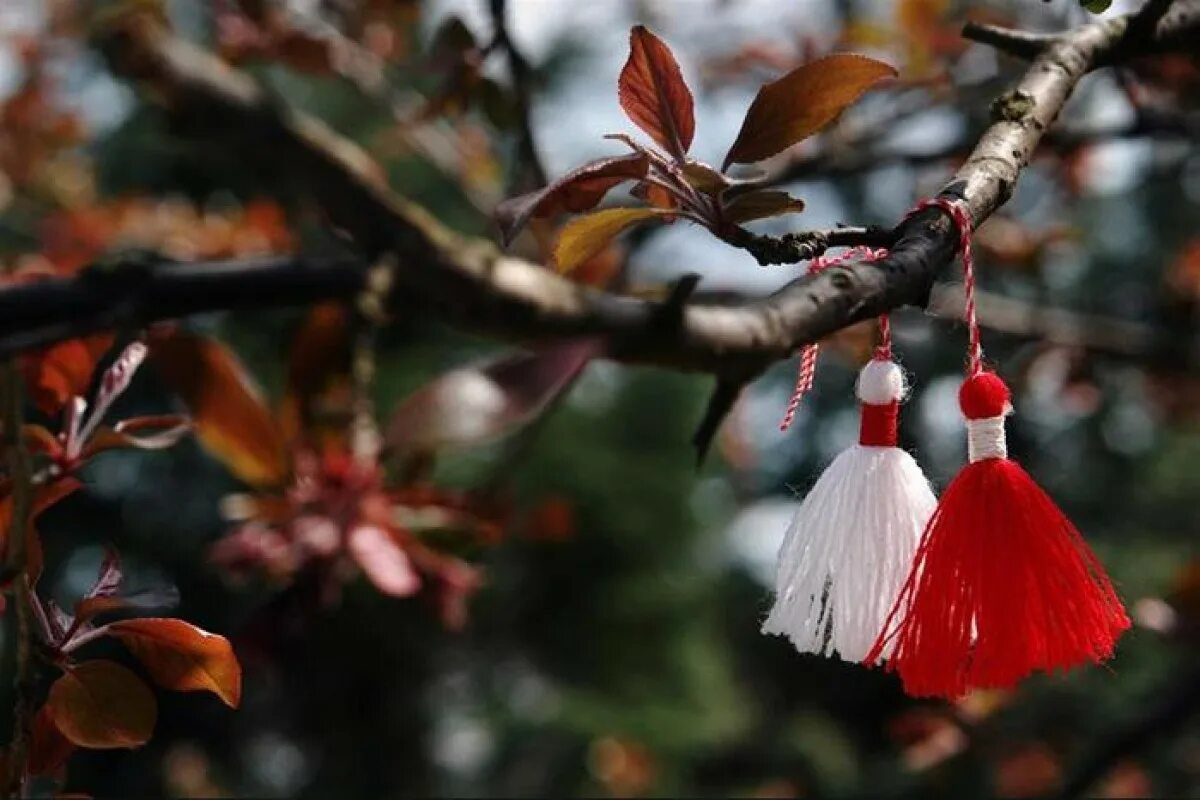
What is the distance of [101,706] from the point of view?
0.46 metres

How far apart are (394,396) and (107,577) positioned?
3.07 m

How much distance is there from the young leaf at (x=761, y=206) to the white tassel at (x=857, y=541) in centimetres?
14

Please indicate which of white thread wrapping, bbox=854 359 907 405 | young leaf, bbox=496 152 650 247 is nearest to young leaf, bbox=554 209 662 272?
young leaf, bbox=496 152 650 247

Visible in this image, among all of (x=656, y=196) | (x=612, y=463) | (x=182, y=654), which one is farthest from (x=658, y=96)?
(x=612, y=463)

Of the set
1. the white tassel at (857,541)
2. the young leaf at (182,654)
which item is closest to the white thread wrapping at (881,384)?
the white tassel at (857,541)

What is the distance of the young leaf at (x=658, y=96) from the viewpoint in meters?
0.46

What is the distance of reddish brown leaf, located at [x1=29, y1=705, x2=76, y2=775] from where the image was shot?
1.55 feet

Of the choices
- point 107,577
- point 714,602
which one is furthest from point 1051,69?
point 714,602

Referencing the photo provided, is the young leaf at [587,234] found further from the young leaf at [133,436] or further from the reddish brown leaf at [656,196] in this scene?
the young leaf at [133,436]

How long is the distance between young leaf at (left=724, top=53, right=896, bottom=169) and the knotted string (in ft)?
0.14

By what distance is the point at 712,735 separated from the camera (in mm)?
3570

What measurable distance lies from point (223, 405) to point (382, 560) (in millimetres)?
153

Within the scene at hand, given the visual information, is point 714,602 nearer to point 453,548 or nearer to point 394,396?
point 394,396

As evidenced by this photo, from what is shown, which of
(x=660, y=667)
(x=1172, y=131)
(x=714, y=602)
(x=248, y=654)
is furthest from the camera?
(x=714, y=602)
